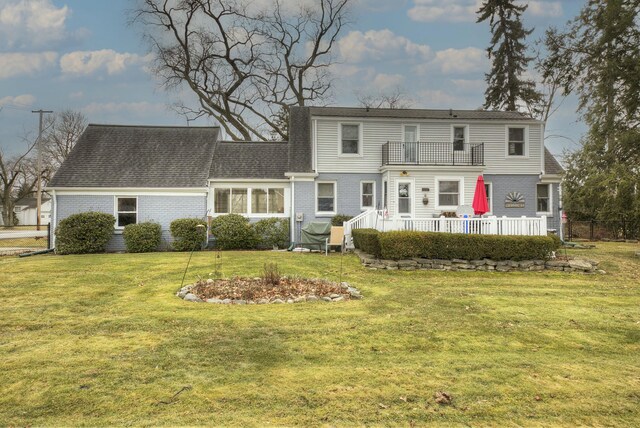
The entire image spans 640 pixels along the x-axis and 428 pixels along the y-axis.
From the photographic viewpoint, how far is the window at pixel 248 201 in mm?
20031

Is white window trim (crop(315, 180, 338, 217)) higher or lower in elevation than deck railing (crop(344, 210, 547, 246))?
higher

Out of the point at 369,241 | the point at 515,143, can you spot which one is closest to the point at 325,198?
the point at 369,241

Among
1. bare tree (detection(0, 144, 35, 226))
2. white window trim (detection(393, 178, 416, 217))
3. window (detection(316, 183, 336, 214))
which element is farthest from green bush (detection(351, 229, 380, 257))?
bare tree (detection(0, 144, 35, 226))

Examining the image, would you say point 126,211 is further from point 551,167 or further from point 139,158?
point 551,167

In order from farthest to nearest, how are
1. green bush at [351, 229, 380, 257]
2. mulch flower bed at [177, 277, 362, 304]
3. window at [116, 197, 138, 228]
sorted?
window at [116, 197, 138, 228]
green bush at [351, 229, 380, 257]
mulch flower bed at [177, 277, 362, 304]

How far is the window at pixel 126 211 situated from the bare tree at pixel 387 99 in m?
25.5

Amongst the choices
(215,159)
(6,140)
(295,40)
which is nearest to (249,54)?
(295,40)

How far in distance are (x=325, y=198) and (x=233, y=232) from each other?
457cm

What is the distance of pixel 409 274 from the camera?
39.6ft

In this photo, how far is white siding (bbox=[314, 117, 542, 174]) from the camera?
792 inches

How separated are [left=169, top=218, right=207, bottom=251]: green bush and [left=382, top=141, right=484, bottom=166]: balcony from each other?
29.6ft

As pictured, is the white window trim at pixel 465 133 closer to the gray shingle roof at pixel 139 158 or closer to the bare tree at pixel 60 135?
the gray shingle roof at pixel 139 158

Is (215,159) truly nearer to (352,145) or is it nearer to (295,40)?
(352,145)

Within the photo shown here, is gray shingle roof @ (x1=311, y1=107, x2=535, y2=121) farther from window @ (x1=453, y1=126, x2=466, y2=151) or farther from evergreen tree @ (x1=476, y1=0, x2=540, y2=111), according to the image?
evergreen tree @ (x1=476, y1=0, x2=540, y2=111)
